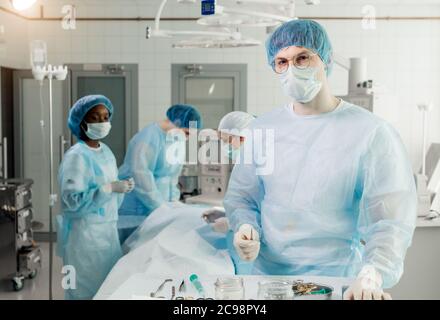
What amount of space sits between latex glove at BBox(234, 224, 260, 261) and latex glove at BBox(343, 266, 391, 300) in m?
0.29

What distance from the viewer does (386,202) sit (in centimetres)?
142

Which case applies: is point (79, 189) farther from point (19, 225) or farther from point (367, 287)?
point (367, 287)

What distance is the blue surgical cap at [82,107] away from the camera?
1720 millimetres

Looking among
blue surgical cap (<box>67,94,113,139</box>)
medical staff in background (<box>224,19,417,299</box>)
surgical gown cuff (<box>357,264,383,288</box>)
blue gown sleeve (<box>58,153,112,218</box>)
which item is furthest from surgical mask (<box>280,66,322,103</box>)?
blue gown sleeve (<box>58,153,112,218</box>)

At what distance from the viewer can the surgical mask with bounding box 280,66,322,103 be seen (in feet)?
4.78

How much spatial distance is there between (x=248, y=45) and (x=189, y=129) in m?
0.32

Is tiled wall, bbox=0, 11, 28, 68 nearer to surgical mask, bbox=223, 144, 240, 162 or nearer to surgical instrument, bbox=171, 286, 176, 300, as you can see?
surgical mask, bbox=223, 144, 240, 162

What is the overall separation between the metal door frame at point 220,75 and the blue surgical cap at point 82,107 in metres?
0.22

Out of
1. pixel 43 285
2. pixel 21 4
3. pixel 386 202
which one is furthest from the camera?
pixel 43 285

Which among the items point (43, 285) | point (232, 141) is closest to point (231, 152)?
point (232, 141)

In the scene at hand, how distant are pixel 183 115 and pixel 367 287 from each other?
2.43 ft
